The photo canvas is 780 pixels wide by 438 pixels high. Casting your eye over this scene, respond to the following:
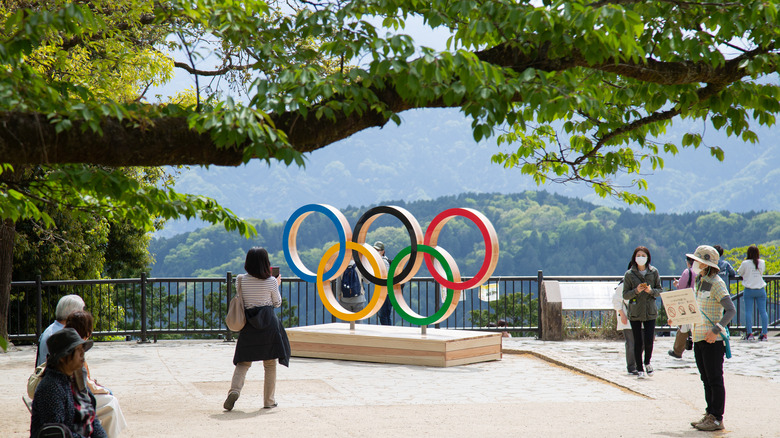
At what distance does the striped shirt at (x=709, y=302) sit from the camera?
818 cm

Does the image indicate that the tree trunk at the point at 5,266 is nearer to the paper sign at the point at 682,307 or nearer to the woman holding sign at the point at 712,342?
the paper sign at the point at 682,307

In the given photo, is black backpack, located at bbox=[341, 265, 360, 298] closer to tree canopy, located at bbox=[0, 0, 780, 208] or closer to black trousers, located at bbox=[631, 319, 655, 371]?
black trousers, located at bbox=[631, 319, 655, 371]

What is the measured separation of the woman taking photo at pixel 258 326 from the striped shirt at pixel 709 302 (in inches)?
173

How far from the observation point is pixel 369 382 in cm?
1132

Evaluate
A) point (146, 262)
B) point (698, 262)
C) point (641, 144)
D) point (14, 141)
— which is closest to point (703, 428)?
point (698, 262)

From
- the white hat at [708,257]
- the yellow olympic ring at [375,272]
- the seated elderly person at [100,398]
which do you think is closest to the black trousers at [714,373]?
the white hat at [708,257]

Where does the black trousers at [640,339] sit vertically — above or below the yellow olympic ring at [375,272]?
below

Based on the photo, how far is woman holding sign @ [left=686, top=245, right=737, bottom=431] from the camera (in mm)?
8125

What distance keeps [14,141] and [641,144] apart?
21.0ft

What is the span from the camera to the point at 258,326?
29.6 feet

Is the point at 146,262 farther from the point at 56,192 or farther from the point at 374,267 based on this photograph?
the point at 56,192

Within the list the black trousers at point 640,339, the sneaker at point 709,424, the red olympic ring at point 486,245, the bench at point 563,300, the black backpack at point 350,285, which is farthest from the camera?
the bench at point 563,300

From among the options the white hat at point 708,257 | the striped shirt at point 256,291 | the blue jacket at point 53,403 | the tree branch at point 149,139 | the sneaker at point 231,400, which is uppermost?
the tree branch at point 149,139

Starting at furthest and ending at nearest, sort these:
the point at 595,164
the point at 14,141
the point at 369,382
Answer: the point at 369,382 < the point at 595,164 < the point at 14,141
